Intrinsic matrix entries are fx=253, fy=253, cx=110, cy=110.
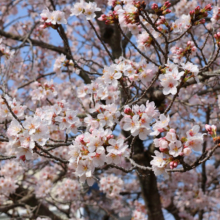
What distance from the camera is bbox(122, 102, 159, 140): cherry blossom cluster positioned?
5.26 feet

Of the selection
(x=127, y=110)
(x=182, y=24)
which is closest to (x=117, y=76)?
(x=127, y=110)

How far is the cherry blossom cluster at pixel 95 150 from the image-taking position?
1.49m

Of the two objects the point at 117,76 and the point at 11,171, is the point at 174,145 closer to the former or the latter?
the point at 117,76

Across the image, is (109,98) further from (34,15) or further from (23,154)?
(34,15)

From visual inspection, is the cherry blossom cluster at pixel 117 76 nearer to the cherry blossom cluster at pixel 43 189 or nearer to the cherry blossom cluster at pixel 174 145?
the cherry blossom cluster at pixel 174 145

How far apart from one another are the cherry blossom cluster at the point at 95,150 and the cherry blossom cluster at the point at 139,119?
0.14m

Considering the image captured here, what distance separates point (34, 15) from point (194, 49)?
4.45 metres

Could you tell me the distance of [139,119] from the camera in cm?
165

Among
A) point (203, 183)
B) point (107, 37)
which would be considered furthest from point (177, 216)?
point (107, 37)

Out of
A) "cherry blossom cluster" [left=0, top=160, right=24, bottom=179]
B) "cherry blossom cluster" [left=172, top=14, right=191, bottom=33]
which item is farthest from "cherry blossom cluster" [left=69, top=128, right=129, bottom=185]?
"cherry blossom cluster" [left=0, top=160, right=24, bottom=179]

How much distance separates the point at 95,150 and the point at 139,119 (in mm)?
354

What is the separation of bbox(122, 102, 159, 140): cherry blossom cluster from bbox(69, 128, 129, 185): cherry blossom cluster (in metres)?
0.14

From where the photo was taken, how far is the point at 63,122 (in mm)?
1996

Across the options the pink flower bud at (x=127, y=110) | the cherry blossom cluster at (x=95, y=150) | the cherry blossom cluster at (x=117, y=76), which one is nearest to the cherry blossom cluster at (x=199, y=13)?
the cherry blossom cluster at (x=117, y=76)
